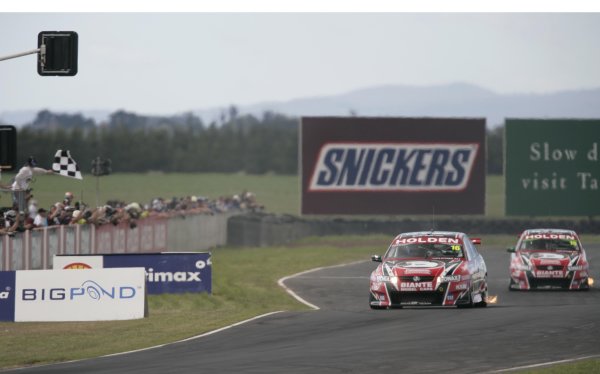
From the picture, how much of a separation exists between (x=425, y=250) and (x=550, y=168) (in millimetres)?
32022

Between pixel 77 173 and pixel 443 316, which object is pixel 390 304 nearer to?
pixel 443 316

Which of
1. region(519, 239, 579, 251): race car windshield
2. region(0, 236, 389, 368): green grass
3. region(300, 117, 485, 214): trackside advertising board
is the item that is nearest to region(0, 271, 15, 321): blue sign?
region(0, 236, 389, 368): green grass

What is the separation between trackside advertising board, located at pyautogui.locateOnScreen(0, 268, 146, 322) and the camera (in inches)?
1007

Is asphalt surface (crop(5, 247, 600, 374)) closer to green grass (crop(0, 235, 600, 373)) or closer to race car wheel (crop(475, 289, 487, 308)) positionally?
race car wheel (crop(475, 289, 487, 308))

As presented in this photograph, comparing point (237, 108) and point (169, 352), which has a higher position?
point (237, 108)

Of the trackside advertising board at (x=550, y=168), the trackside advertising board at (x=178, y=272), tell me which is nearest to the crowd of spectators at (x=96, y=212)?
the trackside advertising board at (x=178, y=272)

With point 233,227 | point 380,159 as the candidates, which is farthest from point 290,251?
point 380,159

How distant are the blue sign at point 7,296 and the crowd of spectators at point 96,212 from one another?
296 centimetres

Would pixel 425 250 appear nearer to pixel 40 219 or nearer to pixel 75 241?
pixel 40 219

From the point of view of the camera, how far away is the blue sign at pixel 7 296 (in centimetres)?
2558

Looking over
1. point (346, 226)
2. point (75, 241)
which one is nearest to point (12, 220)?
point (75, 241)

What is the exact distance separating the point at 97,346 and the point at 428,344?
600 cm

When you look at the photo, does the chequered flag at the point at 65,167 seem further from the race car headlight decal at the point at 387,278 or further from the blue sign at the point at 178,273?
the race car headlight decal at the point at 387,278

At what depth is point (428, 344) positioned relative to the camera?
61.6 ft
